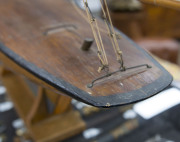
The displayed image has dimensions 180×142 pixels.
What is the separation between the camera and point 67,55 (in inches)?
36.9

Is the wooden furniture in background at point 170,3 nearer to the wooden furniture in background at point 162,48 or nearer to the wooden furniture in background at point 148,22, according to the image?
the wooden furniture in background at point 162,48

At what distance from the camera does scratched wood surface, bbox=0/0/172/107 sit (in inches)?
30.0

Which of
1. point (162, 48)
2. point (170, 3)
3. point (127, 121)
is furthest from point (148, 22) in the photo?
point (170, 3)

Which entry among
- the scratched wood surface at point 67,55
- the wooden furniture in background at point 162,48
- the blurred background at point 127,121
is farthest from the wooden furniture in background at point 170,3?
the wooden furniture in background at point 162,48

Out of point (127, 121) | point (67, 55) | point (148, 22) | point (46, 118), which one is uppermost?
point (67, 55)

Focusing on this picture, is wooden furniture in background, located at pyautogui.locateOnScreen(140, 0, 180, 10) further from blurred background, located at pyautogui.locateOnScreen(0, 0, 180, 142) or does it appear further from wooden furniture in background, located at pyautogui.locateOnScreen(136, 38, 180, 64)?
wooden furniture in background, located at pyautogui.locateOnScreen(136, 38, 180, 64)

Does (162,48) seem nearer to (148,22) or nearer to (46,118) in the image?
(148,22)

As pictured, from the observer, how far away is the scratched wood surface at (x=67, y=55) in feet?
2.50

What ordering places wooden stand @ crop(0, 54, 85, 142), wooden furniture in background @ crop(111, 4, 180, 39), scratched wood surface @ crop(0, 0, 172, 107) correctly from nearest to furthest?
scratched wood surface @ crop(0, 0, 172, 107), wooden stand @ crop(0, 54, 85, 142), wooden furniture in background @ crop(111, 4, 180, 39)

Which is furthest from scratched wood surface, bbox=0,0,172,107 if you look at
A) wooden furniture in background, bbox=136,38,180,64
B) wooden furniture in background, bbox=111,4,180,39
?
wooden furniture in background, bbox=111,4,180,39

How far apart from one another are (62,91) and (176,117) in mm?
845

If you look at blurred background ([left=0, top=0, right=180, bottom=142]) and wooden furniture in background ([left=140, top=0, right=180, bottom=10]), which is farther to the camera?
blurred background ([left=0, top=0, right=180, bottom=142])

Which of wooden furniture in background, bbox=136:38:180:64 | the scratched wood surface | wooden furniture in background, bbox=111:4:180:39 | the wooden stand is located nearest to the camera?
the scratched wood surface

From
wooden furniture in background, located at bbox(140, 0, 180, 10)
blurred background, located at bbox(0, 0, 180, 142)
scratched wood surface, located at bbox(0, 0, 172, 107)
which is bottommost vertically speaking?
blurred background, located at bbox(0, 0, 180, 142)
